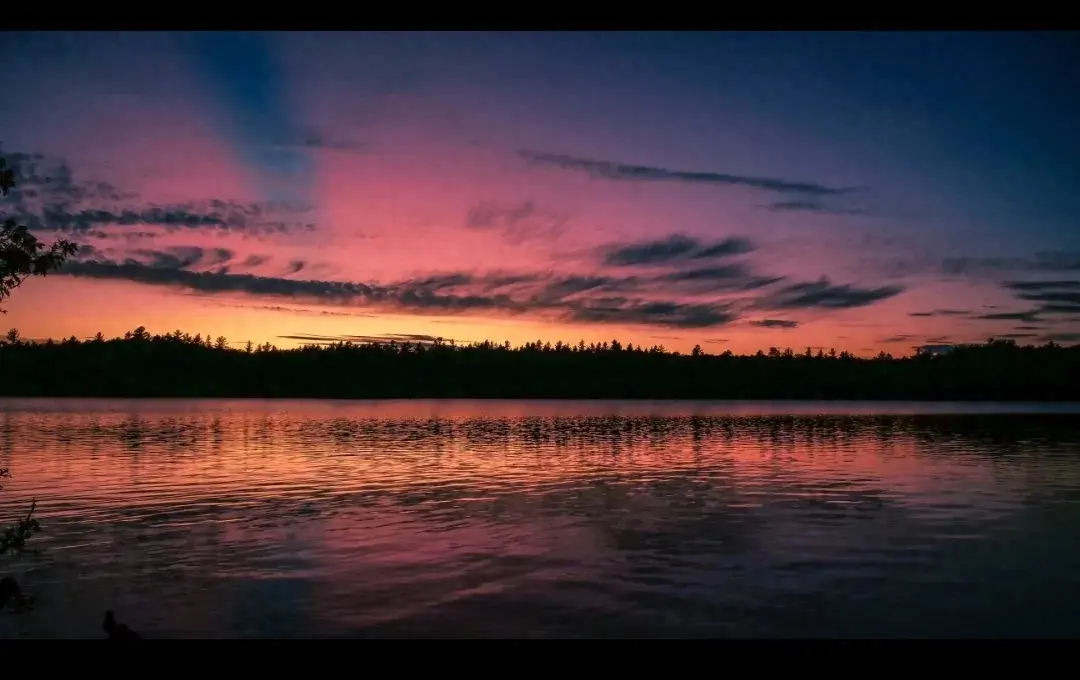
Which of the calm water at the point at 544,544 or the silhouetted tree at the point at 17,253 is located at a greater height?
the silhouetted tree at the point at 17,253

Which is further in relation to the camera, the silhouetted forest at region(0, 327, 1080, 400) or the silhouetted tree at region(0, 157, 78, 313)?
the silhouetted forest at region(0, 327, 1080, 400)

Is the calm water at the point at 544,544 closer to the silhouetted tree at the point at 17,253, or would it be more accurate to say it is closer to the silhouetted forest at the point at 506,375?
the silhouetted tree at the point at 17,253

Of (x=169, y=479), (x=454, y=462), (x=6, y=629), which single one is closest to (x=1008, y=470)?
(x=454, y=462)

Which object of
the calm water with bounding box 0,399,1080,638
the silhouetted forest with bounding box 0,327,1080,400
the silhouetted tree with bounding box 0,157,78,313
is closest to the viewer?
the silhouetted tree with bounding box 0,157,78,313

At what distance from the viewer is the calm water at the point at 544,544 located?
13.4m

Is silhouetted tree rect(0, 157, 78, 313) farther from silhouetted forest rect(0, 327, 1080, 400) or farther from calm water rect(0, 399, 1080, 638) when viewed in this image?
silhouetted forest rect(0, 327, 1080, 400)

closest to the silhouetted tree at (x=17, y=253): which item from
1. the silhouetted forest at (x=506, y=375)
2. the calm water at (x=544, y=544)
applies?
the calm water at (x=544, y=544)

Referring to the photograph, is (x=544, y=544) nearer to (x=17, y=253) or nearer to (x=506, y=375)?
(x=17, y=253)

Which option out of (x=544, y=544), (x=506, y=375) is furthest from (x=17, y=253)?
(x=506, y=375)

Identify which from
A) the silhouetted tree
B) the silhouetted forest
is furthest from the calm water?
the silhouetted forest

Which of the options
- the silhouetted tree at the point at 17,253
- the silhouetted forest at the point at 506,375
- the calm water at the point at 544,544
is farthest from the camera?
the silhouetted forest at the point at 506,375

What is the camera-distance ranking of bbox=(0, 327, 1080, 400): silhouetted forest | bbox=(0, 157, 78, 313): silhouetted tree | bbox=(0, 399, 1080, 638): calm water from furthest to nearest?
bbox=(0, 327, 1080, 400): silhouetted forest → bbox=(0, 399, 1080, 638): calm water → bbox=(0, 157, 78, 313): silhouetted tree

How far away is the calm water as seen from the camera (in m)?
13.4

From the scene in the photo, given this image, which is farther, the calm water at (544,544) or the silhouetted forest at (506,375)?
the silhouetted forest at (506,375)
